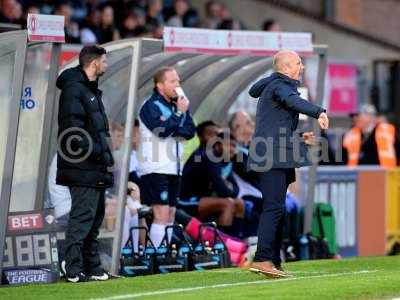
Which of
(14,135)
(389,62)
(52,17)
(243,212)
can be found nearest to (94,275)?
(14,135)

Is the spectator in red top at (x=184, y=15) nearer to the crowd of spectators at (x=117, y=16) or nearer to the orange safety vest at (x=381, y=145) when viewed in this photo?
the crowd of spectators at (x=117, y=16)

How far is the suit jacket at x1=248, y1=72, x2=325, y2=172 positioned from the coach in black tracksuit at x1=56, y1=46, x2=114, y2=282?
1497 mm

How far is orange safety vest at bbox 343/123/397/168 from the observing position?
2500 centimetres

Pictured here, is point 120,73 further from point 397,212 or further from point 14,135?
point 397,212

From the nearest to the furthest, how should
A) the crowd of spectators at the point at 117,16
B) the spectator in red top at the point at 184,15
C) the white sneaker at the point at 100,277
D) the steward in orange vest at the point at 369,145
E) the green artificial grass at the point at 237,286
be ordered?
1. the green artificial grass at the point at 237,286
2. the white sneaker at the point at 100,277
3. the crowd of spectators at the point at 117,16
4. the steward in orange vest at the point at 369,145
5. the spectator in red top at the point at 184,15

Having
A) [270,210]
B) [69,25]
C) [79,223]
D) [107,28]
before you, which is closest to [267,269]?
[270,210]

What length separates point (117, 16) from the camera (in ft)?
82.0

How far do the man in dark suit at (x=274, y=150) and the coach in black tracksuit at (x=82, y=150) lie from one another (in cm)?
150

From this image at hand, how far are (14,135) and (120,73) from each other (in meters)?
A: 2.45

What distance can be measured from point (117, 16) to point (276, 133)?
11.1m

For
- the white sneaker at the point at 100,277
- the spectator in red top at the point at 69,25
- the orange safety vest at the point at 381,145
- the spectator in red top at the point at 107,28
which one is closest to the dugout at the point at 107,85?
the white sneaker at the point at 100,277

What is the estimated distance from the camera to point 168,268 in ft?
53.6

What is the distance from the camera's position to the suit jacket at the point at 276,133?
14164 mm

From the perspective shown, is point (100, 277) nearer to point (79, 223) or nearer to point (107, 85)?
point (79, 223)
